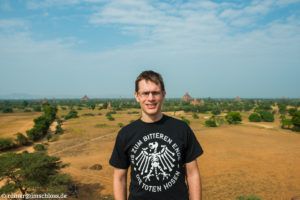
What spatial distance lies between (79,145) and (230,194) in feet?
75.4

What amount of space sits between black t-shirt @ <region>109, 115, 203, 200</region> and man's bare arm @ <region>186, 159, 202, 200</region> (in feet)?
0.28

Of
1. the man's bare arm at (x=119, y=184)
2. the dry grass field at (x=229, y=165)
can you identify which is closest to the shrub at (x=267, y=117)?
the dry grass field at (x=229, y=165)

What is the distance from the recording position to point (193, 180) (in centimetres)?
274

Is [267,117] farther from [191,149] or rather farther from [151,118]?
[151,118]

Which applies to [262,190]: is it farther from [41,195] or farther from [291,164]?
[41,195]

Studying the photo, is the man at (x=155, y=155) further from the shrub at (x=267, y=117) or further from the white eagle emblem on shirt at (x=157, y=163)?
the shrub at (x=267, y=117)

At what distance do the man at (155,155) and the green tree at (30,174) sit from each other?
8744mm

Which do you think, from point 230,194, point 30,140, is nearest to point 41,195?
point 230,194

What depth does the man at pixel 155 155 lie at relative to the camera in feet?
8.91

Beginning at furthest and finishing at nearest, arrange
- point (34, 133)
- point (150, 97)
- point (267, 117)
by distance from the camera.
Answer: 1. point (267, 117)
2. point (34, 133)
3. point (150, 97)

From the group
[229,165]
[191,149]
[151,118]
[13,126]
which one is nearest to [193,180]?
[191,149]

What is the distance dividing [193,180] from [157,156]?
68cm

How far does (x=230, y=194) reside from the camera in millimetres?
12531

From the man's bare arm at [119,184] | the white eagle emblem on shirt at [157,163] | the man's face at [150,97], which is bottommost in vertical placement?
the man's bare arm at [119,184]
